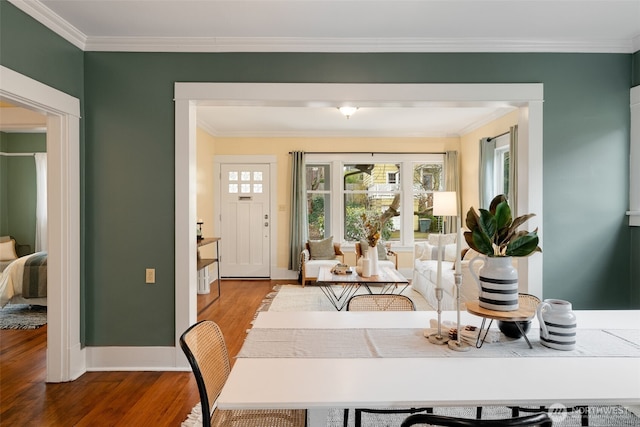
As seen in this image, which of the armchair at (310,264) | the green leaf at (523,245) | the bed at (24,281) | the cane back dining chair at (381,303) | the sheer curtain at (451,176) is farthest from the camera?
the sheer curtain at (451,176)

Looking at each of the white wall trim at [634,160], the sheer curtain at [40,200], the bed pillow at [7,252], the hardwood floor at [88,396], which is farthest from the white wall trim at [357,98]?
the sheer curtain at [40,200]

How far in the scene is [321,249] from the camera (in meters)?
6.05

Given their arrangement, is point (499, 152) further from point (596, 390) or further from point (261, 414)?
point (261, 414)

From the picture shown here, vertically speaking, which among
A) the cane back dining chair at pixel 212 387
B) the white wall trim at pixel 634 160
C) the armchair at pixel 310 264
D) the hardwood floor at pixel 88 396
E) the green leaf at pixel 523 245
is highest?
the white wall trim at pixel 634 160

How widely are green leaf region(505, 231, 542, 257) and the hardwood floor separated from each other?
213cm

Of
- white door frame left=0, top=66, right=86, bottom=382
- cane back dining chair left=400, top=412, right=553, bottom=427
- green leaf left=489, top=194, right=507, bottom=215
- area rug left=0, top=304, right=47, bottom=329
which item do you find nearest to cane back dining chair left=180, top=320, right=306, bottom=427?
cane back dining chair left=400, top=412, right=553, bottom=427

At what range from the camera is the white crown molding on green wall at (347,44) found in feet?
9.09

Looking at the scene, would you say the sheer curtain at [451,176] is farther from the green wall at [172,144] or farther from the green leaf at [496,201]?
the green leaf at [496,201]

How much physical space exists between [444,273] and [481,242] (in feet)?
9.96

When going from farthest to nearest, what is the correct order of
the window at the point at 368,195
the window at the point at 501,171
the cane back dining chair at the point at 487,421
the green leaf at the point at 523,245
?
the window at the point at 368,195 < the window at the point at 501,171 < the green leaf at the point at 523,245 < the cane back dining chair at the point at 487,421

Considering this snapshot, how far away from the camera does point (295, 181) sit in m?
6.27

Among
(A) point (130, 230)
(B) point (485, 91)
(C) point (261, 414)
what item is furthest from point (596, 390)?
(A) point (130, 230)

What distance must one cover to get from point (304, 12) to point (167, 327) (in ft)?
8.52

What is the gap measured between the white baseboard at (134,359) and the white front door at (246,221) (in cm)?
360
